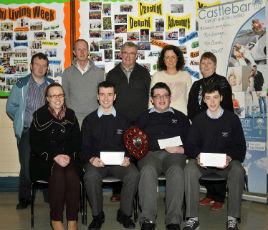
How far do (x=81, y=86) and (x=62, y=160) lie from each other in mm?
1177

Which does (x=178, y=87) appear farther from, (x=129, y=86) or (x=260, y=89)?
(x=260, y=89)

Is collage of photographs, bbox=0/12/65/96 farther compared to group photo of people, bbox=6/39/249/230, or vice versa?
collage of photographs, bbox=0/12/65/96

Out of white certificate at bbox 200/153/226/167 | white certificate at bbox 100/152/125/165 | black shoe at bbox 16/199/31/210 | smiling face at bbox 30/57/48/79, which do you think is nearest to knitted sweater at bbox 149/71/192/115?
white certificate at bbox 200/153/226/167

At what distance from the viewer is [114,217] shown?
3854 mm

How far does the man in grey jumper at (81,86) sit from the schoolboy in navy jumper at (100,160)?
1.84 ft

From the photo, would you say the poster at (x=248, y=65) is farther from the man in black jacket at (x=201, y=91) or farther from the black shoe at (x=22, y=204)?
the black shoe at (x=22, y=204)

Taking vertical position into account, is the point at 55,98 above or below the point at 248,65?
below

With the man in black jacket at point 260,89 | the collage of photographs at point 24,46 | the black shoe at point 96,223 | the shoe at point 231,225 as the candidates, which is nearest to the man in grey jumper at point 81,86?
the collage of photographs at point 24,46

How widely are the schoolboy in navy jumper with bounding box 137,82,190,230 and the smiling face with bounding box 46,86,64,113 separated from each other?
0.87 metres

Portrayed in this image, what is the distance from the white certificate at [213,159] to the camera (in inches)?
133

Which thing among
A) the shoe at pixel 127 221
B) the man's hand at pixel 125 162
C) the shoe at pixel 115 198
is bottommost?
the shoe at pixel 115 198

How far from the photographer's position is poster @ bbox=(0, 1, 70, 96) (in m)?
5.00

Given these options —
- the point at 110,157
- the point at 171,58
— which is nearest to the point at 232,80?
the point at 171,58

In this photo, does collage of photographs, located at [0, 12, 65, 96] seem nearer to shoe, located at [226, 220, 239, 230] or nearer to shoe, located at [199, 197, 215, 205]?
shoe, located at [199, 197, 215, 205]
